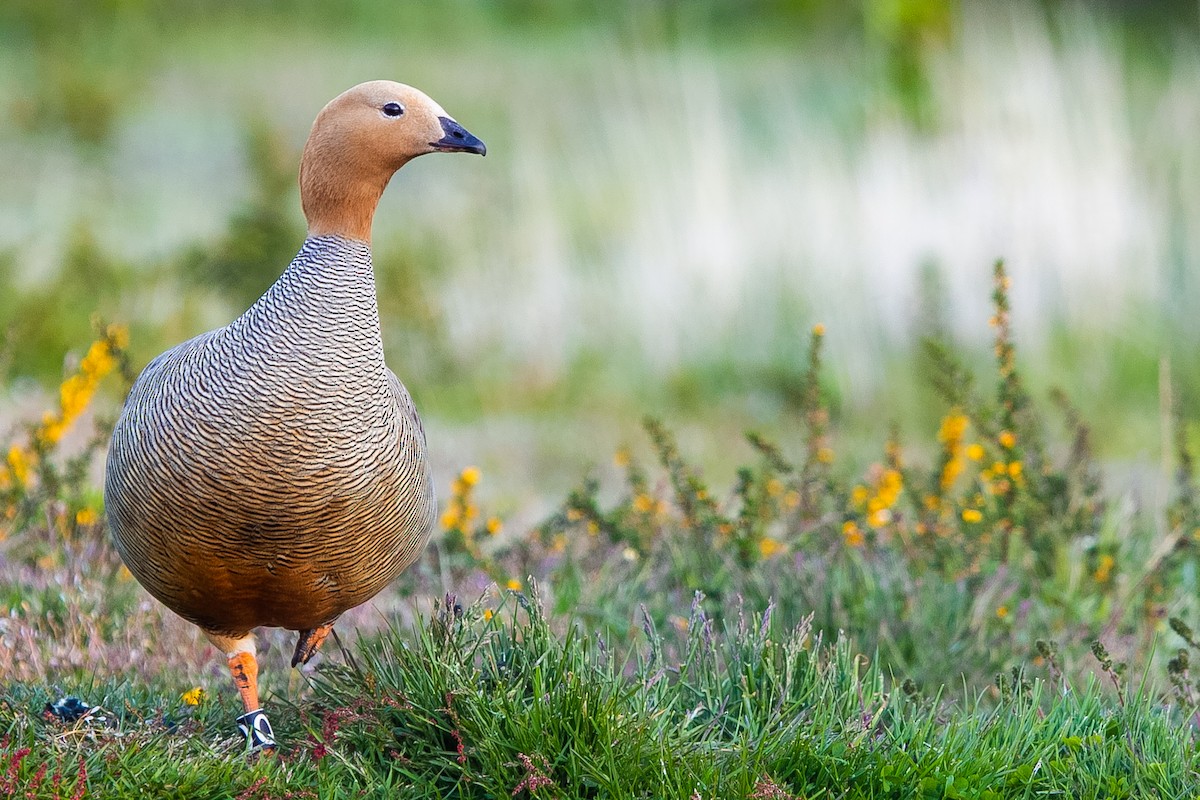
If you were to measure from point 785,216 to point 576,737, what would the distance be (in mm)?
6583

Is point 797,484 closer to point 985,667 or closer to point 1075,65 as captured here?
point 985,667

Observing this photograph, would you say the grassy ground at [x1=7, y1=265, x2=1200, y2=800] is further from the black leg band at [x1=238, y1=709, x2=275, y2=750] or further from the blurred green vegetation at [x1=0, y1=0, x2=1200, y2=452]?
the blurred green vegetation at [x1=0, y1=0, x2=1200, y2=452]

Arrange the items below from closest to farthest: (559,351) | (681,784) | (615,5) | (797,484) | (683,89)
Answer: (681,784), (797,484), (559,351), (683,89), (615,5)

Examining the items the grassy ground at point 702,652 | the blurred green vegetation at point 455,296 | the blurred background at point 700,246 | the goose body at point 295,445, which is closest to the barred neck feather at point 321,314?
the goose body at point 295,445

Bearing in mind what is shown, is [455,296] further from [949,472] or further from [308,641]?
[308,641]

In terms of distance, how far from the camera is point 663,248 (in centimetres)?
924

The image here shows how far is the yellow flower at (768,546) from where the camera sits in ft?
16.1

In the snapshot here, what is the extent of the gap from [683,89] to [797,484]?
5631mm

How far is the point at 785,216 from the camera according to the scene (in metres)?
9.34

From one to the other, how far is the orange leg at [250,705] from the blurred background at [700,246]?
9.50 ft

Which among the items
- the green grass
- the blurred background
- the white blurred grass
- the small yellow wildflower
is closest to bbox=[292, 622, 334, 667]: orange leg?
the green grass

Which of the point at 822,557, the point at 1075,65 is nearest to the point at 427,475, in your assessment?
the point at 822,557

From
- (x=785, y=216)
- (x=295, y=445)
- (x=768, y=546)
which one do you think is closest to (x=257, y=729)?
(x=295, y=445)

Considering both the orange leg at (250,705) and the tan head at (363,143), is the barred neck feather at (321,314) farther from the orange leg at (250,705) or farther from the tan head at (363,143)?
the orange leg at (250,705)
